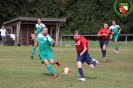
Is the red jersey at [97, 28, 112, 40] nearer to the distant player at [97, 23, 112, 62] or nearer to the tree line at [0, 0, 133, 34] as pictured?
the distant player at [97, 23, 112, 62]

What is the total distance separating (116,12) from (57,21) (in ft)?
67.2

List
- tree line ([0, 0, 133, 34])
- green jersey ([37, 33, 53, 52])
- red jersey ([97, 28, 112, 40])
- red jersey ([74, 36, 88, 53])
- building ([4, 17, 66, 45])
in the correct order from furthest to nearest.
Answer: tree line ([0, 0, 133, 34])
building ([4, 17, 66, 45])
red jersey ([97, 28, 112, 40])
green jersey ([37, 33, 53, 52])
red jersey ([74, 36, 88, 53])

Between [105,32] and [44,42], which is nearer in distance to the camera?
[44,42]

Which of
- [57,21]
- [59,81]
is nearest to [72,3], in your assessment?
[57,21]

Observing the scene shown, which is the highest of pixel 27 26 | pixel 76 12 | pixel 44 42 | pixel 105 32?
pixel 76 12

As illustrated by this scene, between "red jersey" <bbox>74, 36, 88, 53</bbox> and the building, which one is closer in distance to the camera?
"red jersey" <bbox>74, 36, 88, 53</bbox>

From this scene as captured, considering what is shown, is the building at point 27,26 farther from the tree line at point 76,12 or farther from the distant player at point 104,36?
the distant player at point 104,36

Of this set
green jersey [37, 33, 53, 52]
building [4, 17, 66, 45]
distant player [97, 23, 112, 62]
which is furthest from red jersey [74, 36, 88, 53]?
building [4, 17, 66, 45]

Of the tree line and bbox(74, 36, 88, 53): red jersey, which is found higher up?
the tree line

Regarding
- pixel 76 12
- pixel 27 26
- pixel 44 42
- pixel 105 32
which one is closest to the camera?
pixel 44 42

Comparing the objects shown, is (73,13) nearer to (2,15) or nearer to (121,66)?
(2,15)

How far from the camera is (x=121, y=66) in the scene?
57.7ft

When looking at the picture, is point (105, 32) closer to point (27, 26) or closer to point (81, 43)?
point (81, 43)

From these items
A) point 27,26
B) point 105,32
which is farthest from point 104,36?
point 27,26
